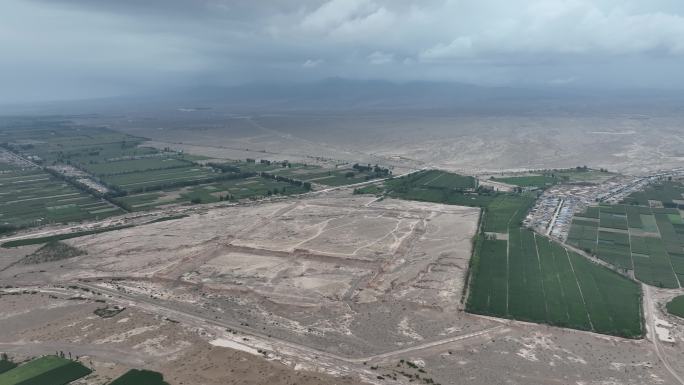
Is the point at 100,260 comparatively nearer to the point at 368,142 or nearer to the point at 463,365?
the point at 463,365

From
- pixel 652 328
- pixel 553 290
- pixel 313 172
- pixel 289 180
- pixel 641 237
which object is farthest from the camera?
pixel 313 172

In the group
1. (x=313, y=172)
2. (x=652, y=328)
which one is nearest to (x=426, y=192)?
(x=313, y=172)

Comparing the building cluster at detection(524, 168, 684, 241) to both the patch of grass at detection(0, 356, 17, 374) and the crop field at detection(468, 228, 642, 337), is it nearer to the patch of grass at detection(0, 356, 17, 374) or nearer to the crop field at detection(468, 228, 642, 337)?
the crop field at detection(468, 228, 642, 337)

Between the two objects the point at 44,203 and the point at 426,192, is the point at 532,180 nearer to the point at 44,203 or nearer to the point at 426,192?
the point at 426,192

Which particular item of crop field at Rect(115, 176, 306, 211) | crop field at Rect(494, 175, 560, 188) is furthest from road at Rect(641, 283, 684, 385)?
crop field at Rect(115, 176, 306, 211)

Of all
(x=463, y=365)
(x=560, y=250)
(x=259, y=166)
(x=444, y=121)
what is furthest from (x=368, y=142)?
(x=463, y=365)

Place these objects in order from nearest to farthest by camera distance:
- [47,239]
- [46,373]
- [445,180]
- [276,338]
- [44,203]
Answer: [46,373] < [276,338] < [47,239] < [44,203] < [445,180]

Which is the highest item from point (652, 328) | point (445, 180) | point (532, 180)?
point (532, 180)
